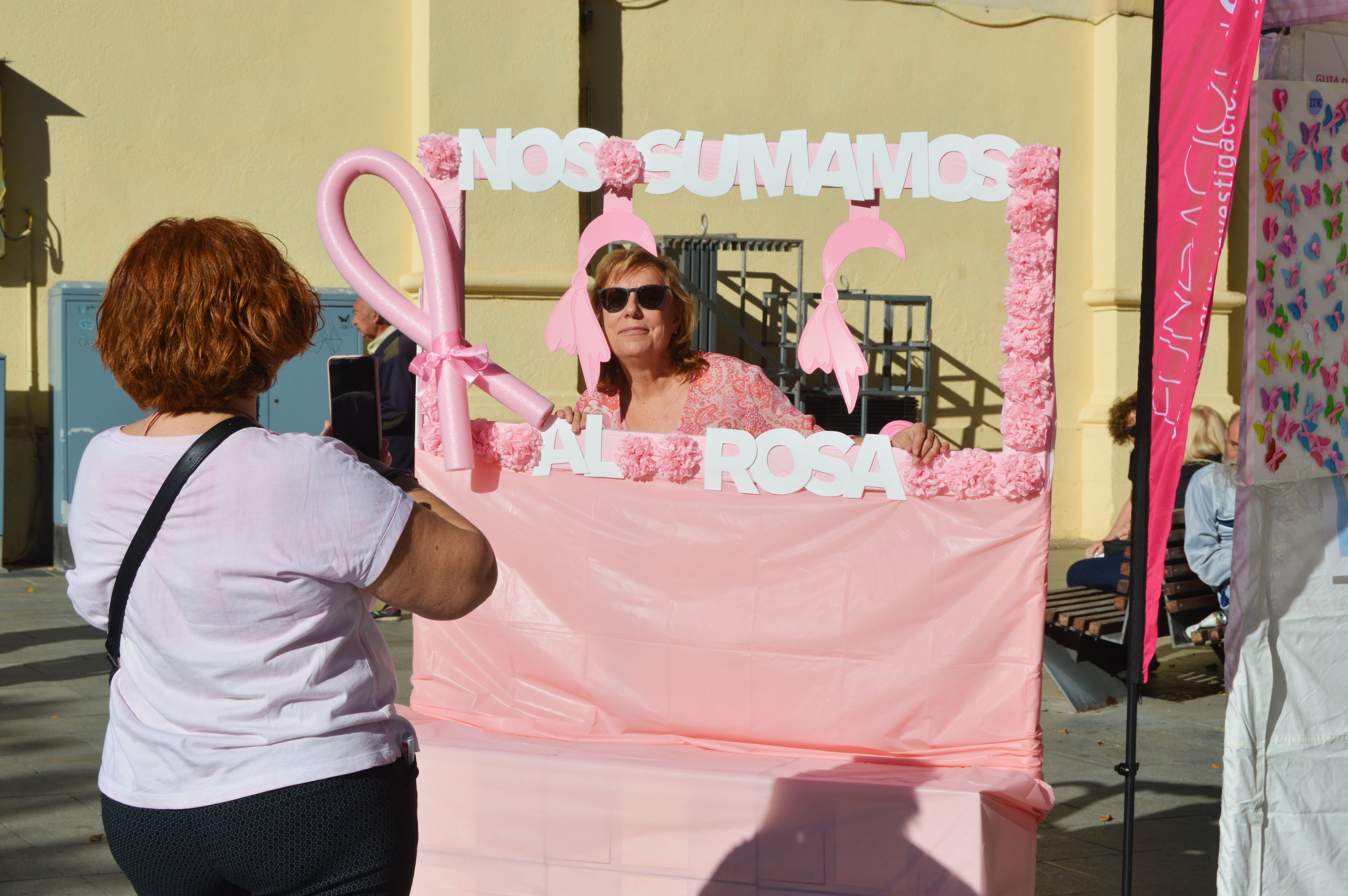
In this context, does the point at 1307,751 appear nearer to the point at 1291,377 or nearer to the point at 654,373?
the point at 1291,377

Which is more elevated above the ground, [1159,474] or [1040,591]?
[1159,474]

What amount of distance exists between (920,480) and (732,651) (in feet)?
2.13

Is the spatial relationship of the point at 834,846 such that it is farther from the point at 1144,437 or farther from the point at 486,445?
the point at 486,445

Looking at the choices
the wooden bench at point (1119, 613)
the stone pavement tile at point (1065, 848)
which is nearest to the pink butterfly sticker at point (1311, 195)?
the stone pavement tile at point (1065, 848)

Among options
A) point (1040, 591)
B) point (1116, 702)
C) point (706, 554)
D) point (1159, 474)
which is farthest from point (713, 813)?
point (1116, 702)

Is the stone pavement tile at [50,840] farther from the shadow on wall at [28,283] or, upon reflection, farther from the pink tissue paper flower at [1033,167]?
the shadow on wall at [28,283]

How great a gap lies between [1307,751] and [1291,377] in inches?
35.3

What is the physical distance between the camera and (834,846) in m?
2.89

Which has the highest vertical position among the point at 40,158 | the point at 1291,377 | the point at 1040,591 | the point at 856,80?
the point at 856,80

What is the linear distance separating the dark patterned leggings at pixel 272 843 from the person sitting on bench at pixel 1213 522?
4.79 m

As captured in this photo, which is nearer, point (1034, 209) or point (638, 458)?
point (1034, 209)

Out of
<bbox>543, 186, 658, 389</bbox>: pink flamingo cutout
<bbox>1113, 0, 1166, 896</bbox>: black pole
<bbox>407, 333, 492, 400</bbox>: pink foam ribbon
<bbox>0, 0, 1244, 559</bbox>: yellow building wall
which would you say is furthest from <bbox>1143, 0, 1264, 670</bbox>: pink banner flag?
<bbox>0, 0, 1244, 559</bbox>: yellow building wall

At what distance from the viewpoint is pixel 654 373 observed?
374 cm

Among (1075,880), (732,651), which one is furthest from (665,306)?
(1075,880)
